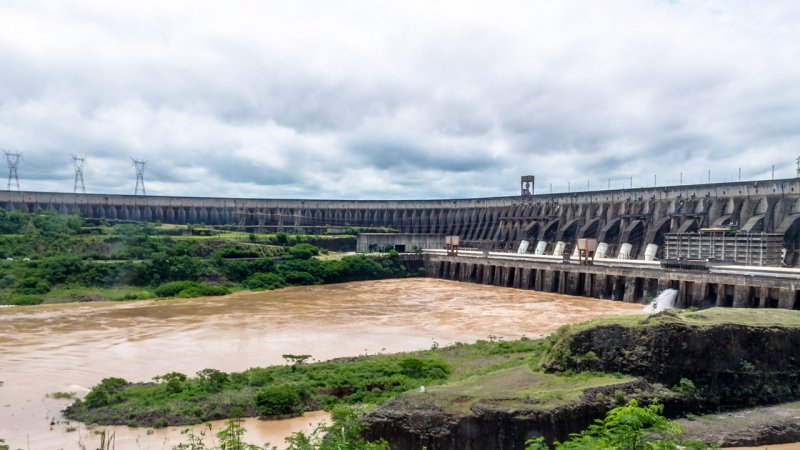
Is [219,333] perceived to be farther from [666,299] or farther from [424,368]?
[666,299]

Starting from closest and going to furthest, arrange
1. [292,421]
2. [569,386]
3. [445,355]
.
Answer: [569,386], [292,421], [445,355]

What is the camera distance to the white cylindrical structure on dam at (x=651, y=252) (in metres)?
49.4

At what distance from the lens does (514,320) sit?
3312cm

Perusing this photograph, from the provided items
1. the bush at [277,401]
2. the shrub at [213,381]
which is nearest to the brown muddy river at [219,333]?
the bush at [277,401]

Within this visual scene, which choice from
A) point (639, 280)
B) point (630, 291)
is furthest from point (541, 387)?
point (639, 280)

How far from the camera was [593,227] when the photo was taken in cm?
5825

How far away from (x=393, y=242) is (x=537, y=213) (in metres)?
17.0

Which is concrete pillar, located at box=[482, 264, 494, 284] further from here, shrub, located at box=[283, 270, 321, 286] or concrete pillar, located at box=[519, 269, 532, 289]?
shrub, located at box=[283, 270, 321, 286]

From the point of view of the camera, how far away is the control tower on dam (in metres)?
45.3

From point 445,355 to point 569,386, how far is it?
8.68 metres

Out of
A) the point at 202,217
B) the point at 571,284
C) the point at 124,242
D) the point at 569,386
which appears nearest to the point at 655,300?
the point at 571,284

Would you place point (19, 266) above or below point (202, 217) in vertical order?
below

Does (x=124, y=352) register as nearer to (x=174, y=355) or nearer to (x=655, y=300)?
(x=174, y=355)

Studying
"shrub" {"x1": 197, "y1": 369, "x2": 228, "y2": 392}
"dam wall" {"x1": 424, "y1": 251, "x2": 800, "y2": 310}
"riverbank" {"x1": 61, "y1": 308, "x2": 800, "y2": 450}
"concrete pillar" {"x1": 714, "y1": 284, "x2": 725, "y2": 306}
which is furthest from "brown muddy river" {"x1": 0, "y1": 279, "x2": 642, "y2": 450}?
"concrete pillar" {"x1": 714, "y1": 284, "x2": 725, "y2": 306}
